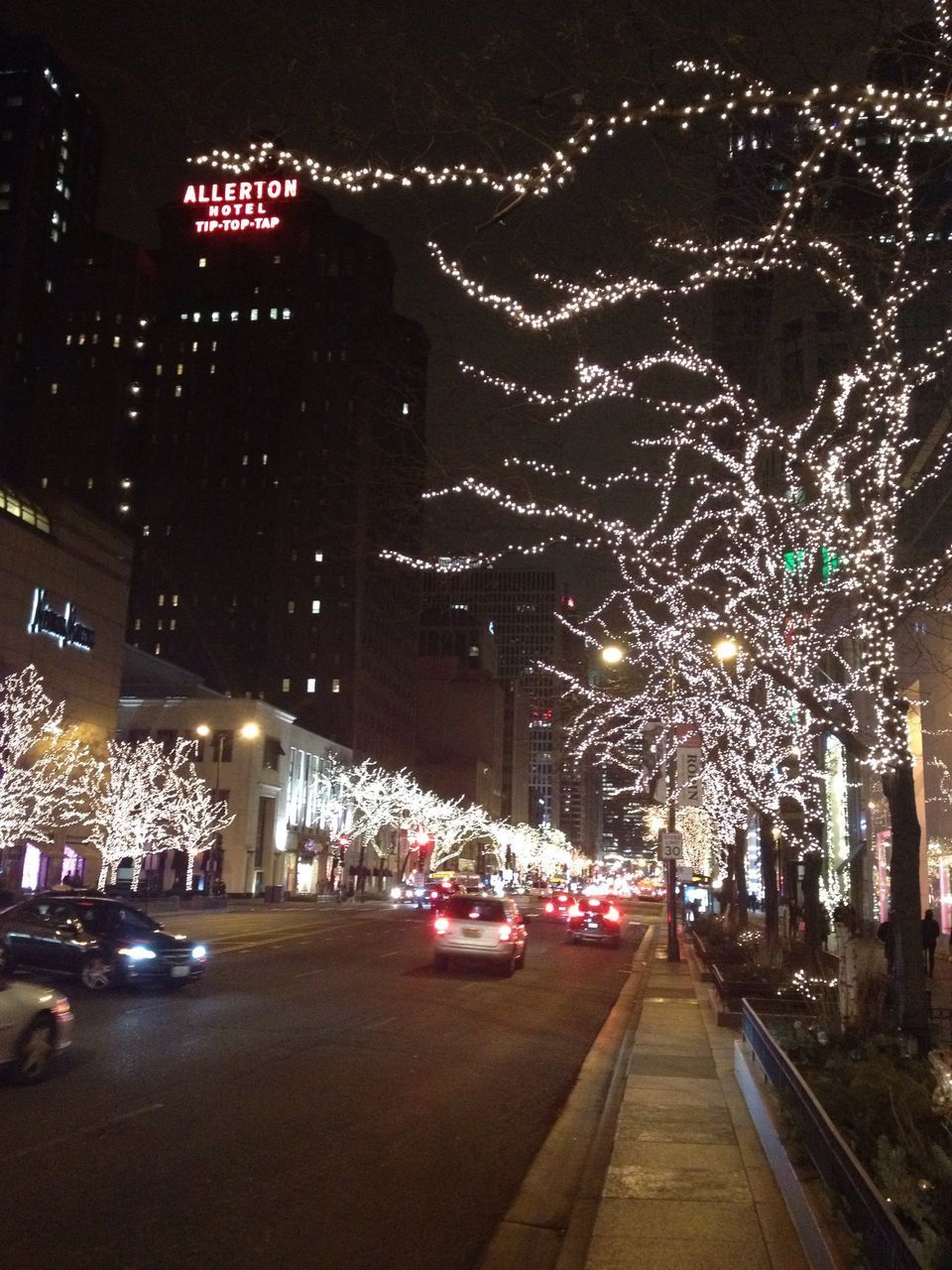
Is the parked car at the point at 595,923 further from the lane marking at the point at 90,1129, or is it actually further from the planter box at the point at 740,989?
the lane marking at the point at 90,1129

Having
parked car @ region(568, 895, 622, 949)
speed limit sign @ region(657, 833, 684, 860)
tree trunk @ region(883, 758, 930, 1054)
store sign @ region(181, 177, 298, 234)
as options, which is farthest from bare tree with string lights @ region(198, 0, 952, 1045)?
store sign @ region(181, 177, 298, 234)

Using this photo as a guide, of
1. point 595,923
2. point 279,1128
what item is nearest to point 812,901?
point 279,1128

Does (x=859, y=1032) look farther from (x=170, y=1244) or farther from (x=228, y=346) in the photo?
(x=228, y=346)

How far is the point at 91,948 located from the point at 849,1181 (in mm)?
15069

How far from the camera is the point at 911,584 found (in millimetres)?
12016

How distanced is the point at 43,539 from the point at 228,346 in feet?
246

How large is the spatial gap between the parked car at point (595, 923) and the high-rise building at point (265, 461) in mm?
66224

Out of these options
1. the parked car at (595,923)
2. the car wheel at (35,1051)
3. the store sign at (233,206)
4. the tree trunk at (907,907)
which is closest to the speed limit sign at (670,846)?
Result: the parked car at (595,923)

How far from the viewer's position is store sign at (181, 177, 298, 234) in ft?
356

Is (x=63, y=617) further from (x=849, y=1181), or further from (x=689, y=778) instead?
(x=849, y=1181)

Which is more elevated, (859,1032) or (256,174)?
(256,174)

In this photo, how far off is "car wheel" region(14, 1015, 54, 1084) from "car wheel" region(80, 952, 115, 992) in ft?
25.4

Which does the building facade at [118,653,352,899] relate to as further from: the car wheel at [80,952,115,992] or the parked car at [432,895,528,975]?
the car wheel at [80,952,115,992]

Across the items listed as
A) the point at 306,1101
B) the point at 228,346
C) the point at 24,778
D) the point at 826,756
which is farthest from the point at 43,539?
the point at 228,346
